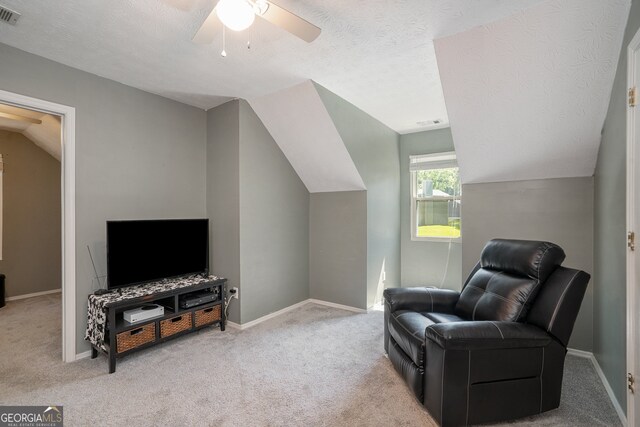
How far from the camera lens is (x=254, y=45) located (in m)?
2.29

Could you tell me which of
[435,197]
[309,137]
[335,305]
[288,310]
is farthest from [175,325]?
[435,197]

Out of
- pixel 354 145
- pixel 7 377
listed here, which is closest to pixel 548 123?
pixel 354 145

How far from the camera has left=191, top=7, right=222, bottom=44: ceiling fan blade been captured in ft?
5.12

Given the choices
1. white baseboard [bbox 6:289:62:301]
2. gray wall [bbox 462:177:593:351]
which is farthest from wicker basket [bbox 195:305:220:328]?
white baseboard [bbox 6:289:62:301]

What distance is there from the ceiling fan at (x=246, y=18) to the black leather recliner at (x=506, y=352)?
1.86 metres

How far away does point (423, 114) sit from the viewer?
386cm

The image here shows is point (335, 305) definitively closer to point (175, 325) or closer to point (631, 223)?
point (175, 325)

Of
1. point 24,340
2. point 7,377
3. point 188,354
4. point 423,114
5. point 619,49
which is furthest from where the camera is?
point 423,114

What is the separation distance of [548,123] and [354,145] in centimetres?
186

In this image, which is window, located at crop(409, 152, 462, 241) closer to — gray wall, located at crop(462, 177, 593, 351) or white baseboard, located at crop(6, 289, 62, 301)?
gray wall, located at crop(462, 177, 593, 351)

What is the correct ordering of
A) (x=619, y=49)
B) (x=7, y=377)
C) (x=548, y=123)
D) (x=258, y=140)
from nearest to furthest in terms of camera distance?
(x=619, y=49)
(x=7, y=377)
(x=548, y=123)
(x=258, y=140)

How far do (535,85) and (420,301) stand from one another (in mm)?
1873

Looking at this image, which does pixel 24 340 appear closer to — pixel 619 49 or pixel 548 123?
pixel 548 123

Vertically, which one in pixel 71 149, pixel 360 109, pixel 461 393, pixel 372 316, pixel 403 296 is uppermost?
pixel 360 109
